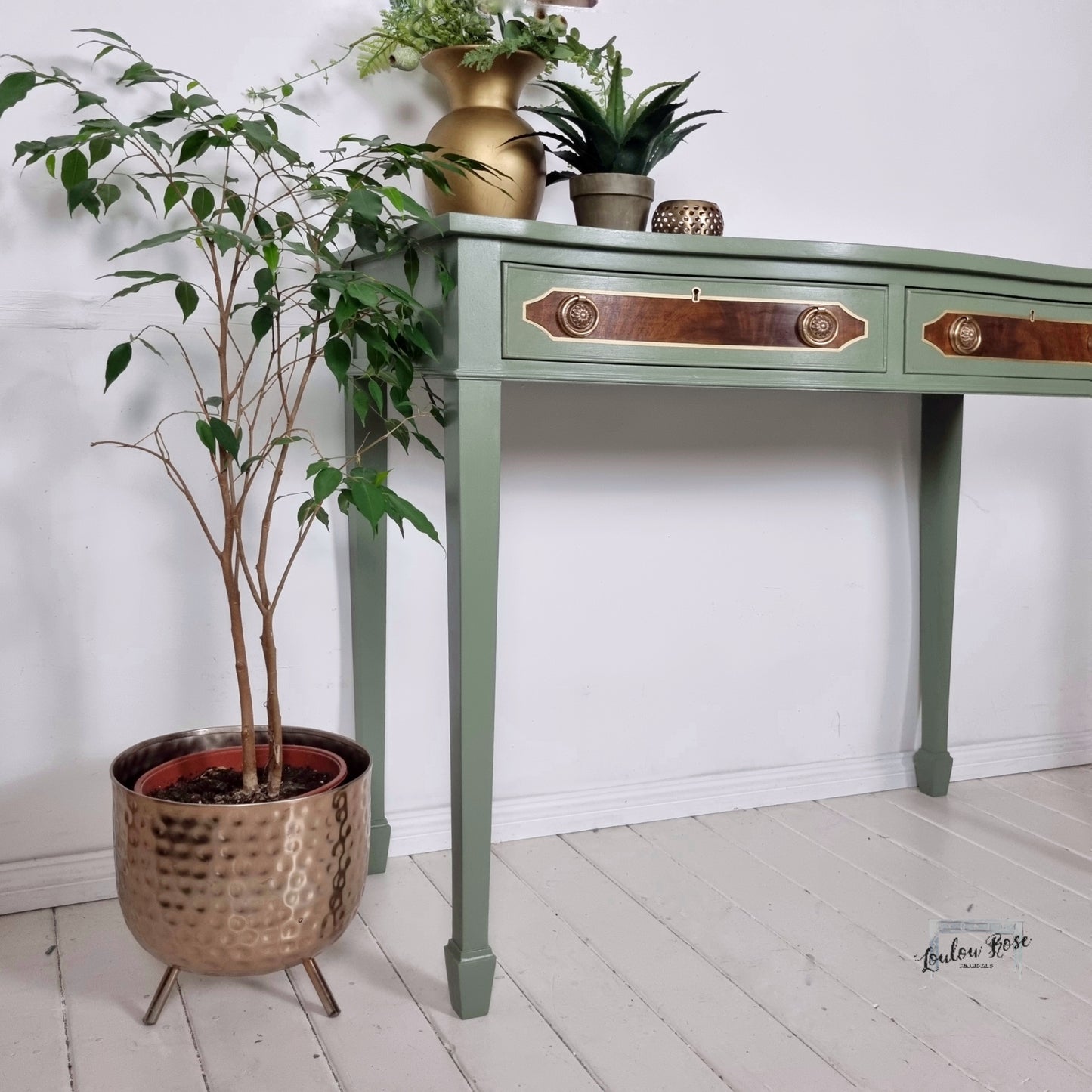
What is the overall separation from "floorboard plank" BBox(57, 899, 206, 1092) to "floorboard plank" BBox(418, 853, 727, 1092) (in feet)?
1.36

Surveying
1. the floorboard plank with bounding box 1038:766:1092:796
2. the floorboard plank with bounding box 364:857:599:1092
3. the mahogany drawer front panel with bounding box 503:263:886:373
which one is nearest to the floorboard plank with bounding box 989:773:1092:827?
the floorboard plank with bounding box 1038:766:1092:796

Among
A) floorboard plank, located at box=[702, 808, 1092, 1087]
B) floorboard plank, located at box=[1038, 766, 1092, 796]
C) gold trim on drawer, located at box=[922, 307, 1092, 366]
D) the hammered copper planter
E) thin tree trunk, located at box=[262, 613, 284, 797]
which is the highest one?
gold trim on drawer, located at box=[922, 307, 1092, 366]

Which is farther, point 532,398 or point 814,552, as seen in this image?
point 814,552

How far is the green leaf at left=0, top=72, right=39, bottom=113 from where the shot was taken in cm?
116

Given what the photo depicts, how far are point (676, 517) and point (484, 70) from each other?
0.82m

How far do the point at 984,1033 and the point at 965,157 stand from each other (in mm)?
1577

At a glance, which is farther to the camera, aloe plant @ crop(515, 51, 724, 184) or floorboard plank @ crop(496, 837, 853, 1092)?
aloe plant @ crop(515, 51, 724, 184)

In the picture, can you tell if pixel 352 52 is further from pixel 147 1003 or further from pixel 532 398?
pixel 147 1003

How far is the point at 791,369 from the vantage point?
1.50 metres

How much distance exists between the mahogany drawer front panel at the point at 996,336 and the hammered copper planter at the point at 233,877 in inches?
38.3

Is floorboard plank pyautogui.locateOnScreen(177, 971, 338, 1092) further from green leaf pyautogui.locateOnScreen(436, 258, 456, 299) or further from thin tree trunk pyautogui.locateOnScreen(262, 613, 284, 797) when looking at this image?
green leaf pyautogui.locateOnScreen(436, 258, 456, 299)

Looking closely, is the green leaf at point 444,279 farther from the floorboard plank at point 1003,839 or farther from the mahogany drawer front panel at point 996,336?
the floorboard plank at point 1003,839

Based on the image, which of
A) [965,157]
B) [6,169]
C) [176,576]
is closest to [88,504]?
[176,576]

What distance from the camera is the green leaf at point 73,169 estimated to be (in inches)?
49.1
